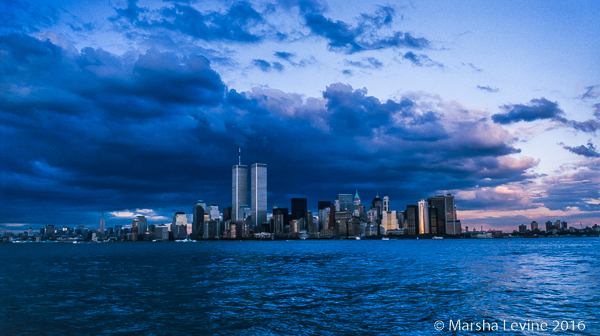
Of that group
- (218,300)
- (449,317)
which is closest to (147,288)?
(218,300)

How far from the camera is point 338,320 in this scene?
3519 centimetres

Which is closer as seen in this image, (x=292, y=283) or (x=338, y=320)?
(x=338, y=320)

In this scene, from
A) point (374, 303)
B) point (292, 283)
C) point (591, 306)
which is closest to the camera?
point (591, 306)

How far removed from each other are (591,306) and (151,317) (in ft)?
140

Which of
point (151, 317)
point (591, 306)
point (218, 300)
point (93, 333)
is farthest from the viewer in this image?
point (218, 300)

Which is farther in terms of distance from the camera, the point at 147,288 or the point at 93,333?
the point at 147,288

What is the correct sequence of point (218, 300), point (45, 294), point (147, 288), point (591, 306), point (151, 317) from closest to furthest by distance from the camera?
point (151, 317)
point (591, 306)
point (218, 300)
point (45, 294)
point (147, 288)

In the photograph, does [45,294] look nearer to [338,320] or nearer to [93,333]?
[93,333]

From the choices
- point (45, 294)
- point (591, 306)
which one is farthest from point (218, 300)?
point (591, 306)

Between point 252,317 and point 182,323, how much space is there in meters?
6.05

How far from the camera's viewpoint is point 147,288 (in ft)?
185

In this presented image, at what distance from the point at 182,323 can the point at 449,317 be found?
23202 millimetres

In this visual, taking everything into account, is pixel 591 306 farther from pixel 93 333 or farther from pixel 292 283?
pixel 93 333

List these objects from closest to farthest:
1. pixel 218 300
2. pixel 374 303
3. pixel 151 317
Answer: pixel 151 317, pixel 374 303, pixel 218 300
